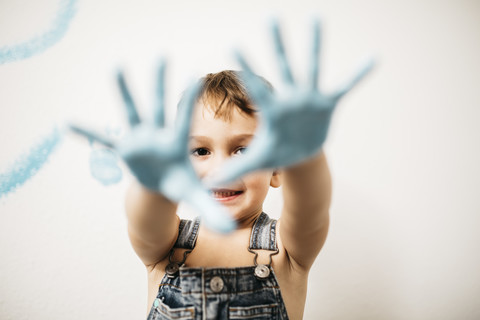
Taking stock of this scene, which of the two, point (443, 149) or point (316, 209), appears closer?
point (316, 209)

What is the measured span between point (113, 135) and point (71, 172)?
0.44 feet

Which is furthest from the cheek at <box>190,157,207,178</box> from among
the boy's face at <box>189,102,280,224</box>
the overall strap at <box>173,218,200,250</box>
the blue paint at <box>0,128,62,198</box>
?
the blue paint at <box>0,128,62,198</box>

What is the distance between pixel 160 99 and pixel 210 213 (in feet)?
0.34

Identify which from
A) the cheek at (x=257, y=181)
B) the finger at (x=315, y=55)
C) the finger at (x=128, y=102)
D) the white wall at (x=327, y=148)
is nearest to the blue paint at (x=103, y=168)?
the white wall at (x=327, y=148)

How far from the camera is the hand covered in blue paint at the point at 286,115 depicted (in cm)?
20

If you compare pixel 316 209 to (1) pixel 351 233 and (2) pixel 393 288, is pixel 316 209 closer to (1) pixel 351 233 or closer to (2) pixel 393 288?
(1) pixel 351 233

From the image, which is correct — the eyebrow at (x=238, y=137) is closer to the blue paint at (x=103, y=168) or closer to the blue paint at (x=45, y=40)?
the blue paint at (x=103, y=168)

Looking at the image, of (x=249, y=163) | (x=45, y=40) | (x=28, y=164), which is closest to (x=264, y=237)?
(x=249, y=163)

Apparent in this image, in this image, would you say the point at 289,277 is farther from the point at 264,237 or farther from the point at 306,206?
the point at 306,206

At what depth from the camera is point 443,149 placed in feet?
2.14

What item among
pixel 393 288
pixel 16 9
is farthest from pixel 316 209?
pixel 16 9

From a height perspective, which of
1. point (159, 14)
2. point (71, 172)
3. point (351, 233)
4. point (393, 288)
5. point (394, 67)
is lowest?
point (393, 288)

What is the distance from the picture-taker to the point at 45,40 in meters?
0.66

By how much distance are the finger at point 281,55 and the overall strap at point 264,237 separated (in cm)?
31
